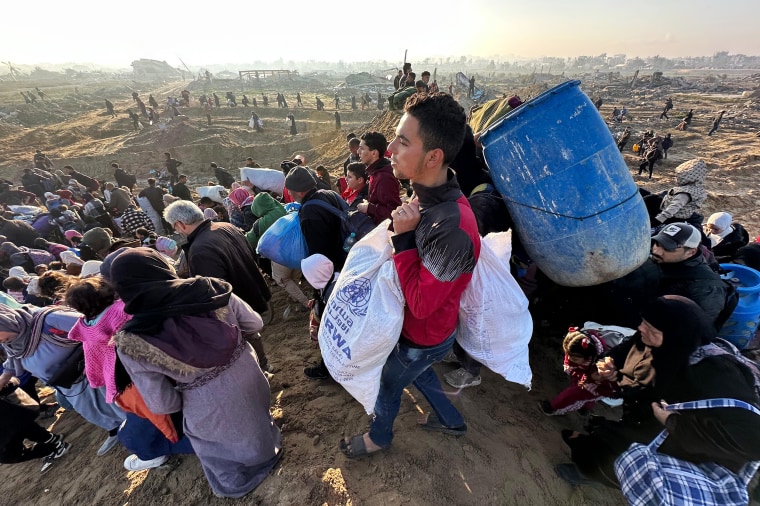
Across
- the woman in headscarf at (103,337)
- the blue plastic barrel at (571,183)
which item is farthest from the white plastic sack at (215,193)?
the blue plastic barrel at (571,183)

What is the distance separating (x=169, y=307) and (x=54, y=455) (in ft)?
9.04

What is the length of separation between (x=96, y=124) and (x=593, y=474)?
3433 centimetres

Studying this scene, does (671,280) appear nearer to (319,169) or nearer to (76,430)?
(319,169)

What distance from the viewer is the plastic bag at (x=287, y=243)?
331 centimetres

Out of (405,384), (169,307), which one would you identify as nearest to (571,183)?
(405,384)

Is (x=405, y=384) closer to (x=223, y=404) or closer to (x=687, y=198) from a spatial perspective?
(x=223, y=404)

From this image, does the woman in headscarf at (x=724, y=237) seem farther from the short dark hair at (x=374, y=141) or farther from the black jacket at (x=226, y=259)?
the black jacket at (x=226, y=259)

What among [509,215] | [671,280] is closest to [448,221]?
[509,215]

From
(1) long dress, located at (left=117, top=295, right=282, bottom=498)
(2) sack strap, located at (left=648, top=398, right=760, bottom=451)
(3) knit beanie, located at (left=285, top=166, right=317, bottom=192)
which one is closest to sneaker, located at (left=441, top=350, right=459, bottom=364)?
(2) sack strap, located at (left=648, top=398, right=760, bottom=451)

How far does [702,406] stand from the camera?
1.63 metres

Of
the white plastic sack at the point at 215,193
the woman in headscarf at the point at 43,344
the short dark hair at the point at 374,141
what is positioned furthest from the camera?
the white plastic sack at the point at 215,193

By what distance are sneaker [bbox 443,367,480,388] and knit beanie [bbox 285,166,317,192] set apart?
229 cm

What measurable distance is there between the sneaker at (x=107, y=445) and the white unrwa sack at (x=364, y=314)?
8.91 ft

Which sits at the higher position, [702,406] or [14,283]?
[702,406]
